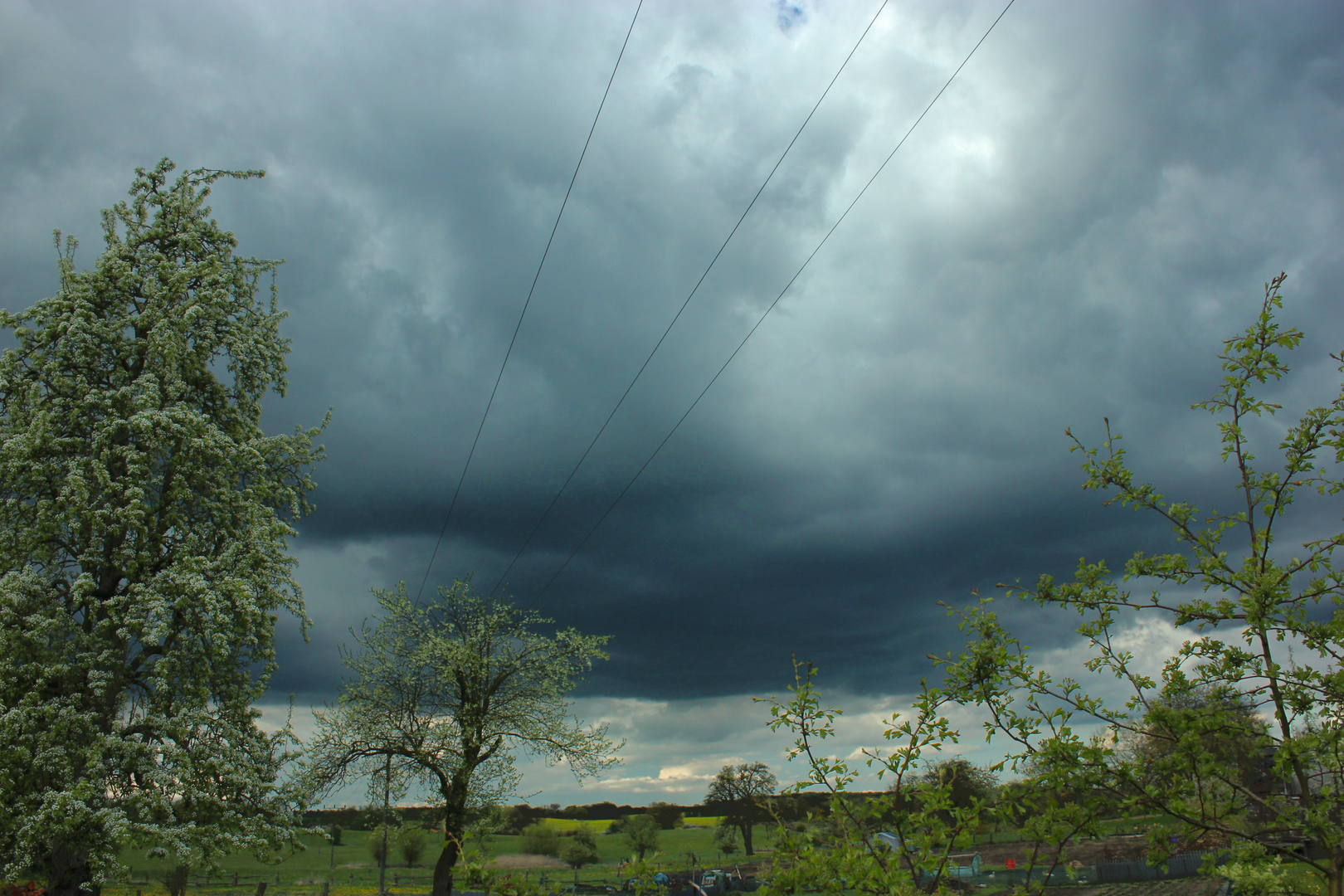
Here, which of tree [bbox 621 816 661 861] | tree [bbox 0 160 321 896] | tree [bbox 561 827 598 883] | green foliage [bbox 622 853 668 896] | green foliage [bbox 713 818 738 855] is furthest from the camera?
green foliage [bbox 713 818 738 855]

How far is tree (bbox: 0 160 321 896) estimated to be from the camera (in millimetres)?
15914

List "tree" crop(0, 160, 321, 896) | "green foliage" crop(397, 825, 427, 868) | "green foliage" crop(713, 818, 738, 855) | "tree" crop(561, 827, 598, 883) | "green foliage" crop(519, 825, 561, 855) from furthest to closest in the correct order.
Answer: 1. "green foliage" crop(713, 818, 738, 855)
2. "green foliage" crop(519, 825, 561, 855)
3. "tree" crop(561, 827, 598, 883)
4. "green foliage" crop(397, 825, 427, 868)
5. "tree" crop(0, 160, 321, 896)

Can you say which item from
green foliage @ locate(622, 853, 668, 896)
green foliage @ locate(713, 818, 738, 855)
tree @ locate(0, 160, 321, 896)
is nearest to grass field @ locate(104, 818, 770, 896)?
green foliage @ locate(713, 818, 738, 855)

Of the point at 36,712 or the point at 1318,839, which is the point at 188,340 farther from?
the point at 1318,839

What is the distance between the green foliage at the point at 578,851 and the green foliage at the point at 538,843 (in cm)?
290

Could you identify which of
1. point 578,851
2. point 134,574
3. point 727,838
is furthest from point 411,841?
point 727,838

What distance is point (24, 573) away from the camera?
1662 centimetres

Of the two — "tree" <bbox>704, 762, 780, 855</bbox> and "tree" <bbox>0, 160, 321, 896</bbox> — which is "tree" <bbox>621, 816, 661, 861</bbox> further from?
"tree" <bbox>0, 160, 321, 896</bbox>

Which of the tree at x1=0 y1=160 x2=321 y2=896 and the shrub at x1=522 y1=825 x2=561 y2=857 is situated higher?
the tree at x1=0 y1=160 x2=321 y2=896

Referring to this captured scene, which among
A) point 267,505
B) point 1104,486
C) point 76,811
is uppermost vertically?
point 267,505

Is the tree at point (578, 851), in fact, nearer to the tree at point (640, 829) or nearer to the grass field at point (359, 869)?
the grass field at point (359, 869)

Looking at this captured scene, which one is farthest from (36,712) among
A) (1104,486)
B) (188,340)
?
(1104,486)

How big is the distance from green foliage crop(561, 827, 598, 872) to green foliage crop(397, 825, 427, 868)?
19987 millimetres

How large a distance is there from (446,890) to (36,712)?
664 inches
